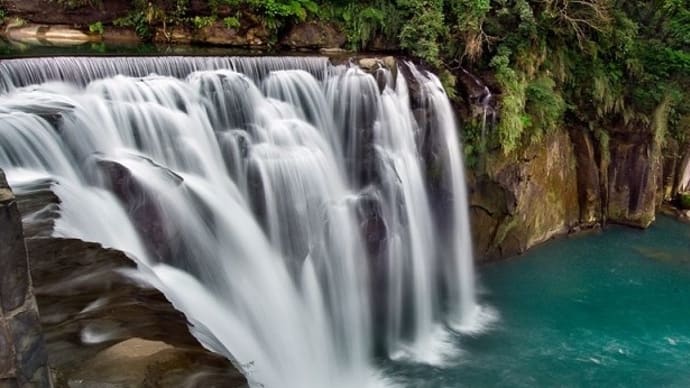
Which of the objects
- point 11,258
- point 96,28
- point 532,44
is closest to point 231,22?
point 96,28

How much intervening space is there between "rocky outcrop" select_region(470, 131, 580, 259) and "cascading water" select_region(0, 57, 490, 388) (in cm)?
81

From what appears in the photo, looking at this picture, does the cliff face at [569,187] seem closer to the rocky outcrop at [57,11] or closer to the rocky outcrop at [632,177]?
the rocky outcrop at [632,177]

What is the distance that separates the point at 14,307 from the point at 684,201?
51.7ft

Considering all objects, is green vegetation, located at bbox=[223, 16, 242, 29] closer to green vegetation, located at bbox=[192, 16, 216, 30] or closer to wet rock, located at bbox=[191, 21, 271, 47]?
wet rock, located at bbox=[191, 21, 271, 47]

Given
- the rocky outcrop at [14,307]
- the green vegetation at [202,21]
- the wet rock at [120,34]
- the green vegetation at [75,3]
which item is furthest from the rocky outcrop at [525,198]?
the rocky outcrop at [14,307]

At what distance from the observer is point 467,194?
10789mm

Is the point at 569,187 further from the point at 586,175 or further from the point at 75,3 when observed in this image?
the point at 75,3

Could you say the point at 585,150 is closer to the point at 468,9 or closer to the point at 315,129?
the point at 468,9

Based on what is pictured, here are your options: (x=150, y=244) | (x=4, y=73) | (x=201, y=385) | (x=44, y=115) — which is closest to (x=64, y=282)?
(x=201, y=385)

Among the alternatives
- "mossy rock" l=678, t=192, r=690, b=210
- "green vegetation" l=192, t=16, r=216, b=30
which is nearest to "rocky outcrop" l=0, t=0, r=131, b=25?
"green vegetation" l=192, t=16, r=216, b=30

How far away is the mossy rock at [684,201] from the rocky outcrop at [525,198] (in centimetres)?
334

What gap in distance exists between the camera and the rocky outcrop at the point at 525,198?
36.3 feet

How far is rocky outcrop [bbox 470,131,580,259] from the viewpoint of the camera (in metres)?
11.1

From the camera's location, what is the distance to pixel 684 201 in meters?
14.0
